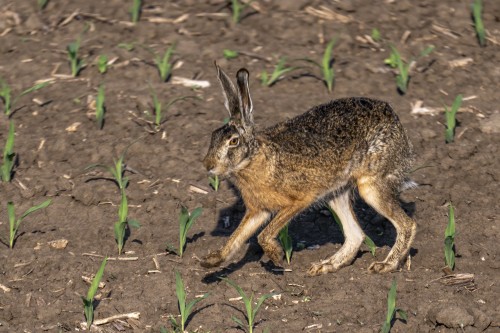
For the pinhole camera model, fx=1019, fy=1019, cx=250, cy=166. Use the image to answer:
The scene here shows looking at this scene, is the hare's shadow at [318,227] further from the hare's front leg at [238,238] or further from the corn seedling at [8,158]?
the corn seedling at [8,158]

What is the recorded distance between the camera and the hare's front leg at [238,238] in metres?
8.31

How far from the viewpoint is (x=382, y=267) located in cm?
860

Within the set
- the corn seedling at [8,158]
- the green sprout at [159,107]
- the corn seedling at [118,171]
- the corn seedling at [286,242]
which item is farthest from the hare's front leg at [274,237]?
the corn seedling at [8,158]

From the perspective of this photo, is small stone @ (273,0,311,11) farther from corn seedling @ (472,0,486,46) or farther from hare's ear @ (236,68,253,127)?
hare's ear @ (236,68,253,127)

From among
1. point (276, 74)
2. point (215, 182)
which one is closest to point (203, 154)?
point (215, 182)

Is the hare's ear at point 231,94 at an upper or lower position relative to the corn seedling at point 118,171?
upper

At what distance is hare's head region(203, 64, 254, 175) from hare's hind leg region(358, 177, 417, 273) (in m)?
1.17

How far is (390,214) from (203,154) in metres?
2.39

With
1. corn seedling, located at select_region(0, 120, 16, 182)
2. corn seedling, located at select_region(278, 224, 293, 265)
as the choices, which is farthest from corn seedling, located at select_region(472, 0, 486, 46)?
corn seedling, located at select_region(0, 120, 16, 182)

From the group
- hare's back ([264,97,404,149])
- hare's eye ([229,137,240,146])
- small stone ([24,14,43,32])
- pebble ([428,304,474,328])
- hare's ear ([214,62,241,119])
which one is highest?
hare's ear ([214,62,241,119])

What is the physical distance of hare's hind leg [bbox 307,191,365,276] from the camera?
868 centimetres

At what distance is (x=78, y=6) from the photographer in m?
13.2

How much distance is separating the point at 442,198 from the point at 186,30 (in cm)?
439

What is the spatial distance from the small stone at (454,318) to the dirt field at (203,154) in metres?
0.01
